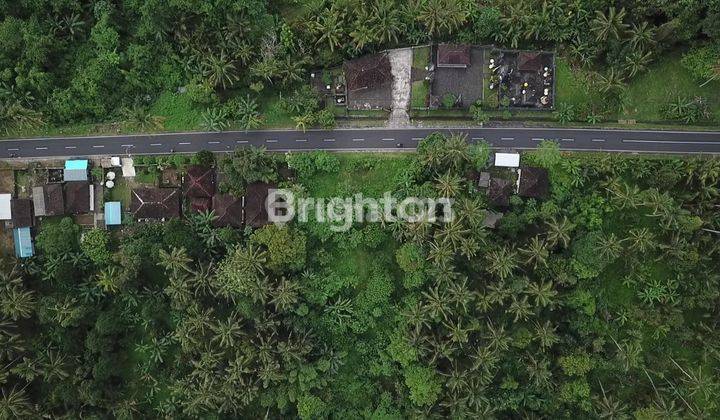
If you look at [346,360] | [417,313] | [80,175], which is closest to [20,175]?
[80,175]

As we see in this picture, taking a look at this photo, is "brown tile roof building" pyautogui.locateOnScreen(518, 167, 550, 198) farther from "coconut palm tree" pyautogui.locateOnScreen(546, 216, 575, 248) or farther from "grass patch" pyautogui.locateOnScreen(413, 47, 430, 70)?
"grass patch" pyautogui.locateOnScreen(413, 47, 430, 70)

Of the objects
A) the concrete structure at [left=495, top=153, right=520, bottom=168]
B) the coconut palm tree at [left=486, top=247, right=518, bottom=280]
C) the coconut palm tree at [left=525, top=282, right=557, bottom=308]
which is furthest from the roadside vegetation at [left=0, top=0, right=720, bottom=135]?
the coconut palm tree at [left=525, top=282, right=557, bottom=308]

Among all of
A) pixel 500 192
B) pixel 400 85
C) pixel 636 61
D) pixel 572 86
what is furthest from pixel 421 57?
pixel 636 61

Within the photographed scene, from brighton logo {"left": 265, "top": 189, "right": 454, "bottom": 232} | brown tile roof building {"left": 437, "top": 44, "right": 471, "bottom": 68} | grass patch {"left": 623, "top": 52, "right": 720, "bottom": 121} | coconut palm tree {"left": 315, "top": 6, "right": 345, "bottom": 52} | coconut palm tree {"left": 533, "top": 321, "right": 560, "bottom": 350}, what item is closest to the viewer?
coconut palm tree {"left": 533, "top": 321, "right": 560, "bottom": 350}

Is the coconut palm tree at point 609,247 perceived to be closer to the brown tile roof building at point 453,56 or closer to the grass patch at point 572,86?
the grass patch at point 572,86

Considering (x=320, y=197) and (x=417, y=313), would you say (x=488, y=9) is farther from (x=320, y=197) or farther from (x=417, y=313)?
(x=417, y=313)
